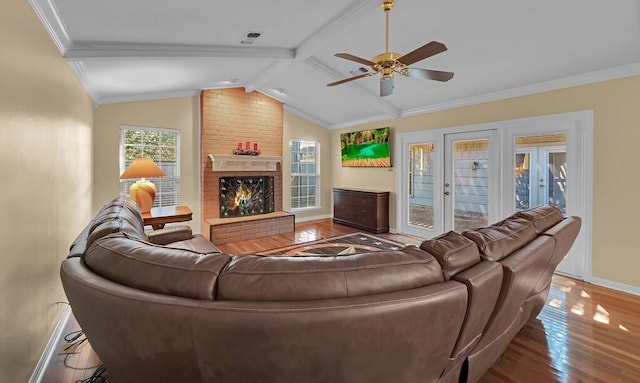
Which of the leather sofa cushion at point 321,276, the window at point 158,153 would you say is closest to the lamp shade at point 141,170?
the window at point 158,153

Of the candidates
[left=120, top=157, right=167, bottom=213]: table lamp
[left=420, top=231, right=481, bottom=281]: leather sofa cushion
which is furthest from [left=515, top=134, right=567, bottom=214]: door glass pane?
[left=120, top=157, right=167, bottom=213]: table lamp

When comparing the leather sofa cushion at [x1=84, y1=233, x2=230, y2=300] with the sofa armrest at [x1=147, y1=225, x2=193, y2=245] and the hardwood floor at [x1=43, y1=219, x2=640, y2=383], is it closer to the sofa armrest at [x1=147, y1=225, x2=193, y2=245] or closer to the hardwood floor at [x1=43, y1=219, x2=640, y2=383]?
the hardwood floor at [x1=43, y1=219, x2=640, y2=383]

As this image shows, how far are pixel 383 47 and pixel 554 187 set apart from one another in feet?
9.50

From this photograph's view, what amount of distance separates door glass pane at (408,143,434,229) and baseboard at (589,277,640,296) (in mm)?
2324

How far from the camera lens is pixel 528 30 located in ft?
9.40

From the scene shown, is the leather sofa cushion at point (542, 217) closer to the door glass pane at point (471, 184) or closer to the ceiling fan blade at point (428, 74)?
the ceiling fan blade at point (428, 74)

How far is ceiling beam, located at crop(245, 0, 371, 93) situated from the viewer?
9.40 feet

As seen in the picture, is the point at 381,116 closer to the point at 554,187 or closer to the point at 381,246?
the point at 381,246

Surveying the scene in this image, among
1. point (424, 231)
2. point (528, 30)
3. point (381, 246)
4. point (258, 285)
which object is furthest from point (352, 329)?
point (424, 231)

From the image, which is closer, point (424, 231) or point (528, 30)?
point (528, 30)

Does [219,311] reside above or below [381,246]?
above

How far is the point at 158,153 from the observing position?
5113 millimetres

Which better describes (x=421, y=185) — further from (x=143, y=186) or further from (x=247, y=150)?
(x=143, y=186)

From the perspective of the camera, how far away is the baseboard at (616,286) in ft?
10.2
